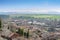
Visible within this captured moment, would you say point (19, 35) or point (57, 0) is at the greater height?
point (57, 0)

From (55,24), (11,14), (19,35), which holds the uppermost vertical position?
(11,14)

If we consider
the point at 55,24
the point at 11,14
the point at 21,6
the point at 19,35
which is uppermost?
the point at 21,6

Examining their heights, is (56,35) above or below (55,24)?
below

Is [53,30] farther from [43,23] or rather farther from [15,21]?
[15,21]

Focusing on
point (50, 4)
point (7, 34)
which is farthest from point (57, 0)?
point (7, 34)

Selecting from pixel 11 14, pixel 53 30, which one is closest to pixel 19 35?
pixel 11 14

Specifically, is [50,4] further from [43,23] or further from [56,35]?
[56,35]

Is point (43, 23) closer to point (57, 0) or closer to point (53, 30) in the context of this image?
point (53, 30)

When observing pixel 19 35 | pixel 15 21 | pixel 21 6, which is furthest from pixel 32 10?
pixel 19 35
